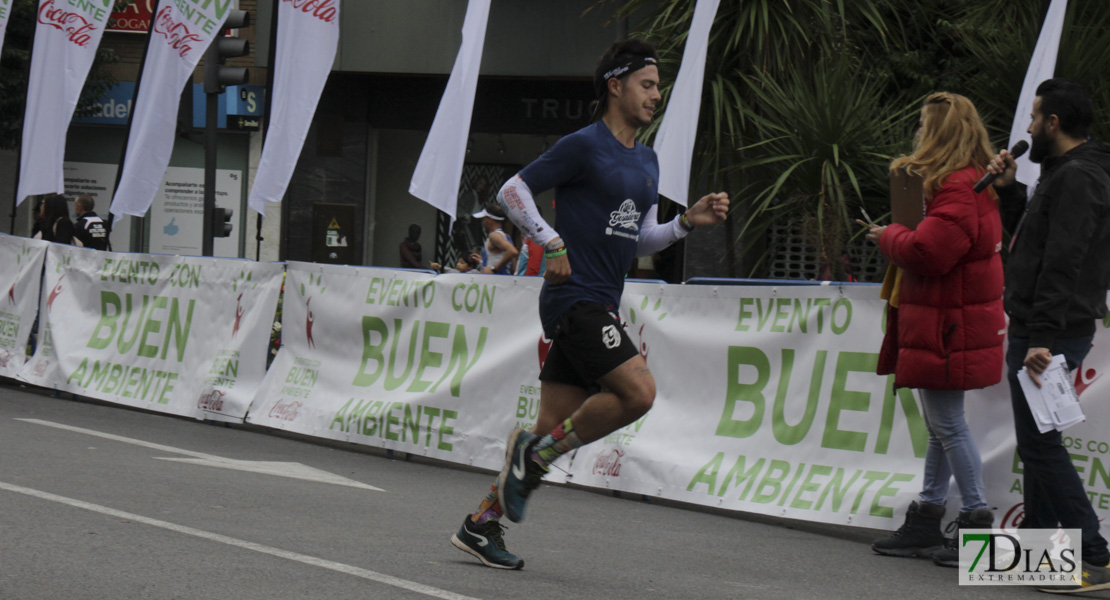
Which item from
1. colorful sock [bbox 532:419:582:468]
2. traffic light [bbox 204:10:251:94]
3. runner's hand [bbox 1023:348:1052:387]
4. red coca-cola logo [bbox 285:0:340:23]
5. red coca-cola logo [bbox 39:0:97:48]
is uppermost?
red coca-cola logo [bbox 39:0:97:48]

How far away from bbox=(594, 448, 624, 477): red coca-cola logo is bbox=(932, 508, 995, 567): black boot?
223 centimetres

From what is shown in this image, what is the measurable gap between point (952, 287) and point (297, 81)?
7.68 metres

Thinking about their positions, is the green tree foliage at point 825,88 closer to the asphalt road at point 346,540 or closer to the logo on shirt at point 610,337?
the asphalt road at point 346,540

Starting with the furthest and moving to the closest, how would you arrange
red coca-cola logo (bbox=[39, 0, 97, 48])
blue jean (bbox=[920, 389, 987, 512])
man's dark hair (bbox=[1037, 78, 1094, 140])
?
1. red coca-cola logo (bbox=[39, 0, 97, 48])
2. blue jean (bbox=[920, 389, 987, 512])
3. man's dark hair (bbox=[1037, 78, 1094, 140])

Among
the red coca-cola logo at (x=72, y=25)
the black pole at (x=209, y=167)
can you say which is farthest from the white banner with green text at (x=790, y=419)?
the red coca-cola logo at (x=72, y=25)

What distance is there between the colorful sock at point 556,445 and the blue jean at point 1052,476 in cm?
182

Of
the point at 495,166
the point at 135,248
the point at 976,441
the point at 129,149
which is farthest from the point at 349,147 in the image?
the point at 976,441

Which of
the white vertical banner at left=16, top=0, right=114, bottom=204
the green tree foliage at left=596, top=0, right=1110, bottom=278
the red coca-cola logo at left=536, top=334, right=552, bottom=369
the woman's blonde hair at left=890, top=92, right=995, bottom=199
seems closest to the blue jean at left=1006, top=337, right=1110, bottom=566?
the woman's blonde hair at left=890, top=92, right=995, bottom=199

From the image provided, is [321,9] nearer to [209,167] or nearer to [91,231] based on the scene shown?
[209,167]

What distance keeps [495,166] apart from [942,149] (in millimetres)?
16178

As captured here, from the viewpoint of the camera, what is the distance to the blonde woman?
18.1ft

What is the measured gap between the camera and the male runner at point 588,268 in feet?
15.6

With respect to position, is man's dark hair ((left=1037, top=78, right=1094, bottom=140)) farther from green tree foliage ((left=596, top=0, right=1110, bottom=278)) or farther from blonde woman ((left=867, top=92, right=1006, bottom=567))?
green tree foliage ((left=596, top=0, right=1110, bottom=278))

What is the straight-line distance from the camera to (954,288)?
18.3 ft
